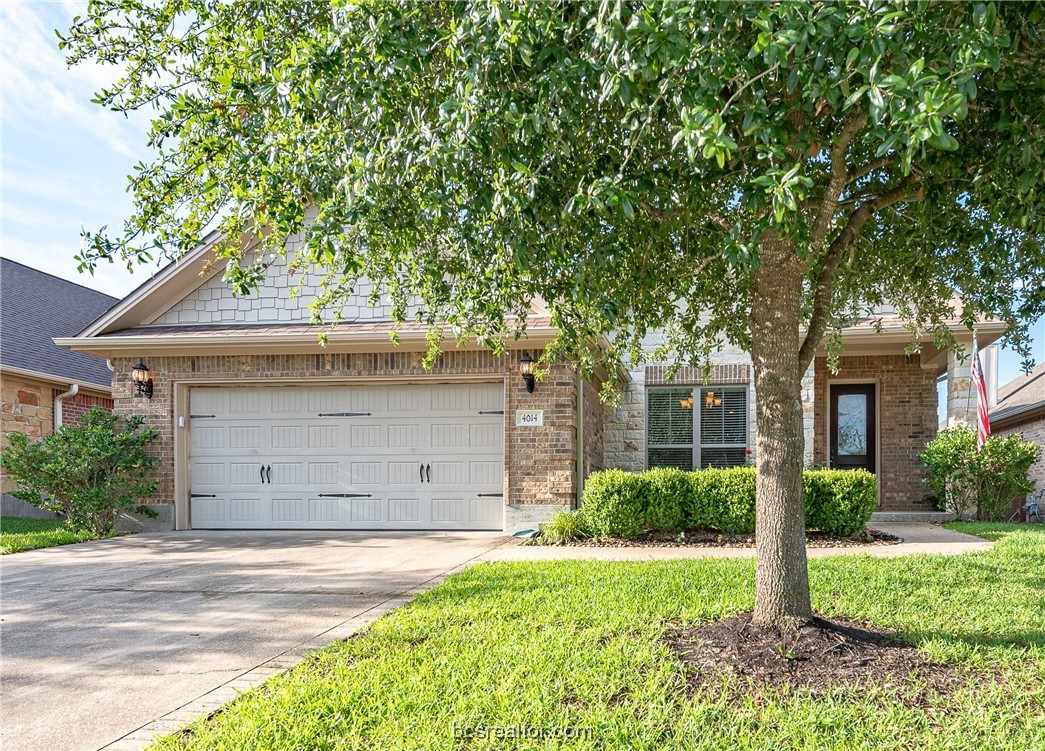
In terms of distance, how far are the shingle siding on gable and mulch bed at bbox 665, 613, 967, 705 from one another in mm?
7772

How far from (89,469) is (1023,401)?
1950cm

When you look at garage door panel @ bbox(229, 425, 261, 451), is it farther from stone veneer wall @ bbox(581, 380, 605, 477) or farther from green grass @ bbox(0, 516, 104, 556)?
stone veneer wall @ bbox(581, 380, 605, 477)

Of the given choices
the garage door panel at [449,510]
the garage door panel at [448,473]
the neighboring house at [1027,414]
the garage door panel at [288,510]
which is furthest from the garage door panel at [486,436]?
the neighboring house at [1027,414]

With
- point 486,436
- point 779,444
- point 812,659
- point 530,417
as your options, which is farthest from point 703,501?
point 812,659

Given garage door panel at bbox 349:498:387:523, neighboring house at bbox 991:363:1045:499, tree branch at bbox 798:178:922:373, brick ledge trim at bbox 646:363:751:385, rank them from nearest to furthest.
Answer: tree branch at bbox 798:178:922:373 → garage door panel at bbox 349:498:387:523 → brick ledge trim at bbox 646:363:751:385 → neighboring house at bbox 991:363:1045:499

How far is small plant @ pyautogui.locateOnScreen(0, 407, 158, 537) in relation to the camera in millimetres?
9820

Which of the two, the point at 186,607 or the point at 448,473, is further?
the point at 448,473

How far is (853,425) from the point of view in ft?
41.0

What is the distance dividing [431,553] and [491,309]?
4548 millimetres

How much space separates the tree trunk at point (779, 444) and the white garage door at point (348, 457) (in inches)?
244

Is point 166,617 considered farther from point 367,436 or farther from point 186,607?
point 367,436

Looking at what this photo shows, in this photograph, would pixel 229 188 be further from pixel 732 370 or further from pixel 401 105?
pixel 732 370

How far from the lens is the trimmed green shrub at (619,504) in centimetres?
853

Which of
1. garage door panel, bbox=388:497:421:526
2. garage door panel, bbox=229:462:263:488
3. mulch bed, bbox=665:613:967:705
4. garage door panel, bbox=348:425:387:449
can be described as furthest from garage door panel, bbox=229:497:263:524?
mulch bed, bbox=665:613:967:705
